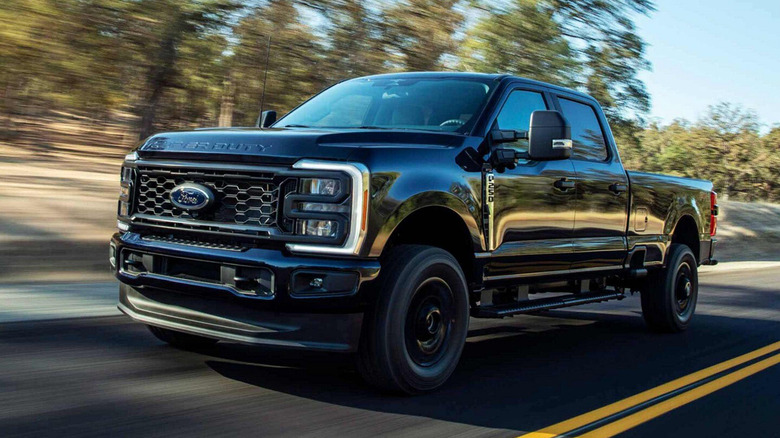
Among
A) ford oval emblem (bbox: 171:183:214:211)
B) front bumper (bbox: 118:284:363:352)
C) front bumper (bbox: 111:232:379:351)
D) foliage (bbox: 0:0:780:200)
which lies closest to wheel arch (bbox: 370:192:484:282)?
front bumper (bbox: 111:232:379:351)

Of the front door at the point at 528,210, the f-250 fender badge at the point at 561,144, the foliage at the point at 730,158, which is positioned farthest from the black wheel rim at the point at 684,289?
the foliage at the point at 730,158

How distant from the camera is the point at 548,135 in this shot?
5.72 m

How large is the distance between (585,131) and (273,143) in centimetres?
333

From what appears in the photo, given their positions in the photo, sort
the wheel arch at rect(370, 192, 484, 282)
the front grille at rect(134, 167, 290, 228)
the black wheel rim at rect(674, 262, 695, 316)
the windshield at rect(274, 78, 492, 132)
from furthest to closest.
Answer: the black wheel rim at rect(674, 262, 695, 316), the windshield at rect(274, 78, 492, 132), the wheel arch at rect(370, 192, 484, 282), the front grille at rect(134, 167, 290, 228)

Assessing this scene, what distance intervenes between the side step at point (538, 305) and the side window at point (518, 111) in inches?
44.0

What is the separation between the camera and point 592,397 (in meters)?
5.45

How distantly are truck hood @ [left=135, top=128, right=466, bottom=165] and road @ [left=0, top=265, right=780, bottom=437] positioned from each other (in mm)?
1328

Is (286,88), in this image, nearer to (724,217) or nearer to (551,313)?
(551,313)

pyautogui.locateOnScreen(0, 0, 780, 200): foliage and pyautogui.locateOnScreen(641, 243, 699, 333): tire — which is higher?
pyautogui.locateOnScreen(0, 0, 780, 200): foliage

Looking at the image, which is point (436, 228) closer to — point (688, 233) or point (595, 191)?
point (595, 191)

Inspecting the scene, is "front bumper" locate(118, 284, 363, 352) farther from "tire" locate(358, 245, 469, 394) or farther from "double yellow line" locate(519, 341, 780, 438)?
"double yellow line" locate(519, 341, 780, 438)

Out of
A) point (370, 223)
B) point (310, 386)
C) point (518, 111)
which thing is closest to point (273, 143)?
point (370, 223)

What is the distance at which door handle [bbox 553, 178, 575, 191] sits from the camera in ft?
21.0

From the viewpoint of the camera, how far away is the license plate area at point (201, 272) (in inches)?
185
